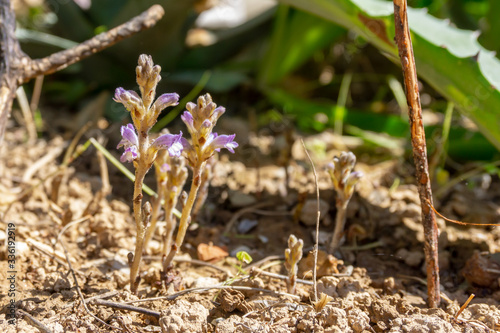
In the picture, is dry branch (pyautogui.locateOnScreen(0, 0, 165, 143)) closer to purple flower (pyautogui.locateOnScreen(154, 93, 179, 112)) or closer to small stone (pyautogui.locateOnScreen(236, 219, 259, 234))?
purple flower (pyautogui.locateOnScreen(154, 93, 179, 112))

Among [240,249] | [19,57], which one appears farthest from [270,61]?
[19,57]

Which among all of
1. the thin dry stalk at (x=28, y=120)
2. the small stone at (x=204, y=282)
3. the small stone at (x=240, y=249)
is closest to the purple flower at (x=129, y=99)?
the small stone at (x=204, y=282)

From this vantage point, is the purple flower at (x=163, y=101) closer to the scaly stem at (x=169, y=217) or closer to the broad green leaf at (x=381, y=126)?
the scaly stem at (x=169, y=217)

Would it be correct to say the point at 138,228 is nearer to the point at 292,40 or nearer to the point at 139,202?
the point at 139,202

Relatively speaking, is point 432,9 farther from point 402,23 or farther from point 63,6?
point 63,6

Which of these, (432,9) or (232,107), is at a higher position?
(432,9)

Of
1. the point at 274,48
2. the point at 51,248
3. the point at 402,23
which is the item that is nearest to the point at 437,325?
the point at 402,23

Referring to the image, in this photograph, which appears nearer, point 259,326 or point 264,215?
point 259,326

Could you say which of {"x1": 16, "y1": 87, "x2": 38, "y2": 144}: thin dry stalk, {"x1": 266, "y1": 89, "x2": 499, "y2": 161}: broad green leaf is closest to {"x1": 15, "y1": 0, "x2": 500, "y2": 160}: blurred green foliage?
{"x1": 266, "y1": 89, "x2": 499, "y2": 161}: broad green leaf
